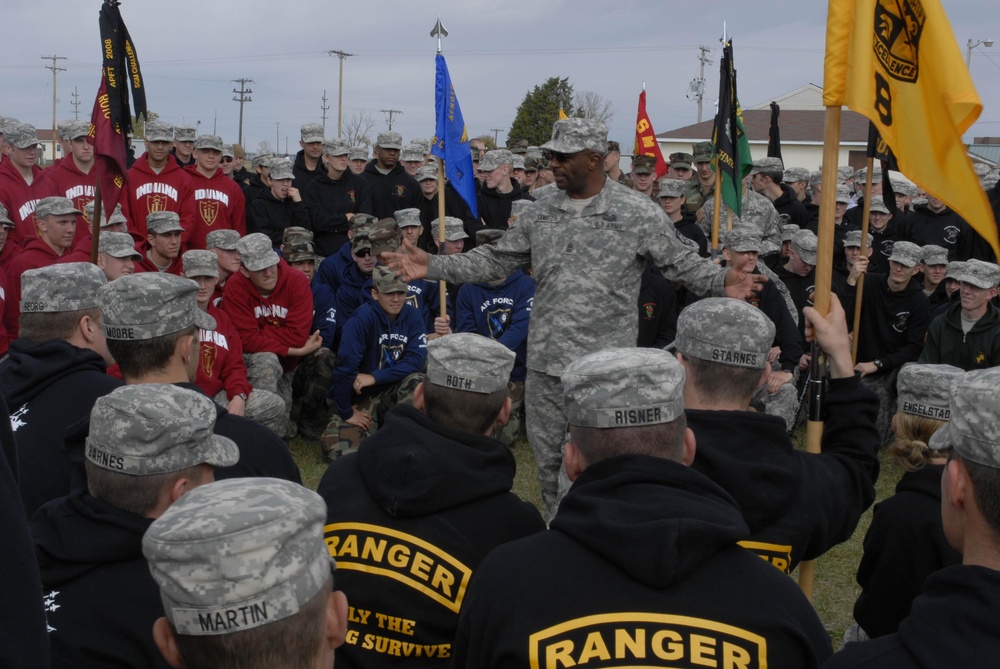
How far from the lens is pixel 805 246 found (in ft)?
30.0

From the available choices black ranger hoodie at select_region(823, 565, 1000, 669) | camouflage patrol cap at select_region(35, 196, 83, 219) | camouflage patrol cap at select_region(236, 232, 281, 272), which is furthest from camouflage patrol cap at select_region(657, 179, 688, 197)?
black ranger hoodie at select_region(823, 565, 1000, 669)

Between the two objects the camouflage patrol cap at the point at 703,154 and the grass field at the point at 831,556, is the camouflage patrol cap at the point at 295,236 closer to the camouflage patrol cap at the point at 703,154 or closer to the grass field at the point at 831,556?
the grass field at the point at 831,556

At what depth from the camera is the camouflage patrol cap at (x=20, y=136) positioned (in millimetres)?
9438

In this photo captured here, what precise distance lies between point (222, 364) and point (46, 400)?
3622mm

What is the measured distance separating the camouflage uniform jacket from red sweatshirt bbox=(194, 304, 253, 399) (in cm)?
265

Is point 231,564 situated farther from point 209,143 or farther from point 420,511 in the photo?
point 209,143

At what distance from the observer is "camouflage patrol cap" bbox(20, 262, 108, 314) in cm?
411

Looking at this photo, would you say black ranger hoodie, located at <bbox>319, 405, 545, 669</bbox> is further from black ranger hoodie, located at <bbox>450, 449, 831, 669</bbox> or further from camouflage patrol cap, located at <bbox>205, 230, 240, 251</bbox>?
camouflage patrol cap, located at <bbox>205, 230, 240, 251</bbox>

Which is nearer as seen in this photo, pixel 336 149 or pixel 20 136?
pixel 20 136

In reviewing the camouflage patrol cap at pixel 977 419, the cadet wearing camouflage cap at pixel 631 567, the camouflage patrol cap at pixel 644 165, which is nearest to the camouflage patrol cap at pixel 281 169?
the camouflage patrol cap at pixel 644 165

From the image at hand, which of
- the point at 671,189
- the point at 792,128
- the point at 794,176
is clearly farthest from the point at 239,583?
the point at 792,128

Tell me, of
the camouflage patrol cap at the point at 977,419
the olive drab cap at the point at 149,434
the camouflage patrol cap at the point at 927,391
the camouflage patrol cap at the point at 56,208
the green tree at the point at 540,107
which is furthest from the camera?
the green tree at the point at 540,107

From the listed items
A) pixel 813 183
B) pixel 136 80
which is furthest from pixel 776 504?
pixel 813 183

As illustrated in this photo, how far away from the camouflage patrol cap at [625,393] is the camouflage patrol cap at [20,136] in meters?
8.90
